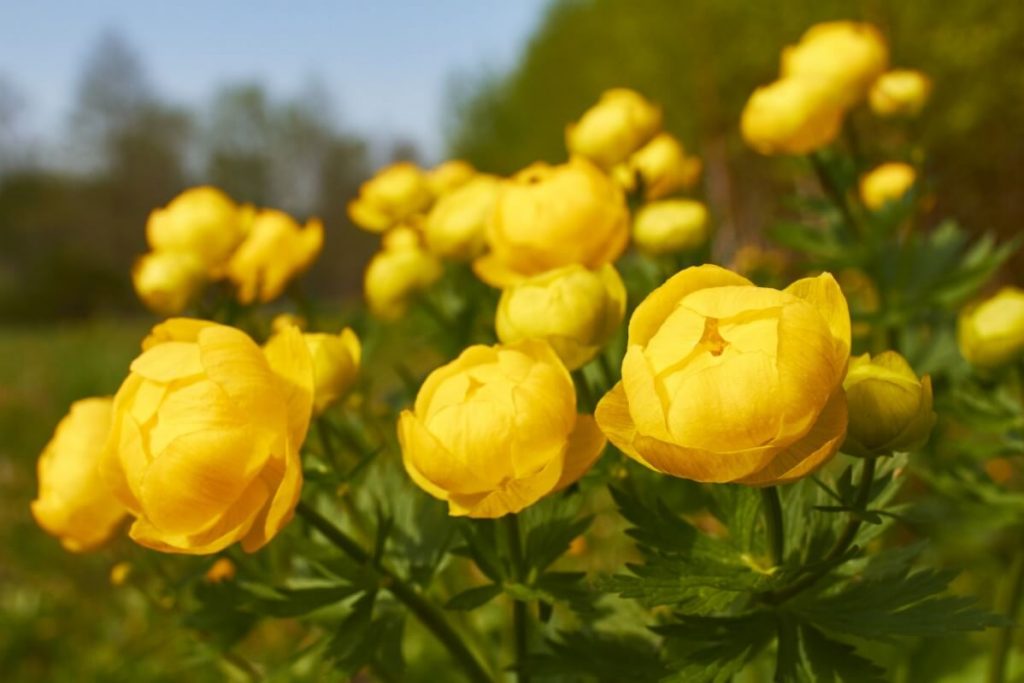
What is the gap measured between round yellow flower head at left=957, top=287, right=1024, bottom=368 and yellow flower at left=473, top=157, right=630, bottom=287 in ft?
1.16

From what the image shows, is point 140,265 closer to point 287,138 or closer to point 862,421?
point 862,421

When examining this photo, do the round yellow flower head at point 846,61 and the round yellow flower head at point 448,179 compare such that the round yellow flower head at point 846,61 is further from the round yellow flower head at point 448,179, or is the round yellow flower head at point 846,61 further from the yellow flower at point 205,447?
the yellow flower at point 205,447

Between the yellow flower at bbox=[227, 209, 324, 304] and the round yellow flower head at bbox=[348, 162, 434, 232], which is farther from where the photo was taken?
the round yellow flower head at bbox=[348, 162, 434, 232]

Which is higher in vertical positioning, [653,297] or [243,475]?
[653,297]

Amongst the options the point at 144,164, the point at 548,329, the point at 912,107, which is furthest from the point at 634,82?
the point at 144,164

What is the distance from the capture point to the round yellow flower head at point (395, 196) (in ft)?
4.06

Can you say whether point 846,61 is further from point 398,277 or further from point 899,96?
point 398,277

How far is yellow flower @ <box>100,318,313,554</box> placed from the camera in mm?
571

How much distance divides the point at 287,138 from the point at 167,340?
2083 cm

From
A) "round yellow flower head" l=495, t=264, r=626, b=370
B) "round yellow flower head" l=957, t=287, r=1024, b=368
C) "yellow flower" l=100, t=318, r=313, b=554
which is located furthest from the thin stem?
"round yellow flower head" l=957, t=287, r=1024, b=368

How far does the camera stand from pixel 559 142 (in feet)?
20.4

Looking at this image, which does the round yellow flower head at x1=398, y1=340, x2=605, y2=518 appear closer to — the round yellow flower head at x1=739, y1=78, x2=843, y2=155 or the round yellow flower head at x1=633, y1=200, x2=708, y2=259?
the round yellow flower head at x1=633, y1=200, x2=708, y2=259

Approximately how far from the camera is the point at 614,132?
107 centimetres

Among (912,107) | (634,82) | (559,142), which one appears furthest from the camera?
(559,142)
